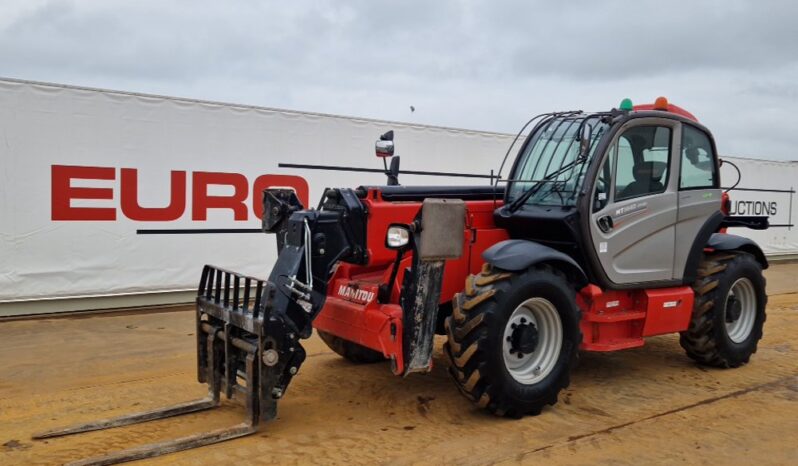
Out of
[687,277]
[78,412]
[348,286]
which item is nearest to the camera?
[78,412]

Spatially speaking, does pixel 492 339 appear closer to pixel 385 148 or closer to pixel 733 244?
pixel 385 148

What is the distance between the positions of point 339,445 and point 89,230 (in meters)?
5.99

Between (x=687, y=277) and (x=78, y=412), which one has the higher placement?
(x=687, y=277)

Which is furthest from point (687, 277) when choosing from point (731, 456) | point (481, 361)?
point (481, 361)

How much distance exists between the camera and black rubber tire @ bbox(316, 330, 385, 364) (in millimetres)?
6273

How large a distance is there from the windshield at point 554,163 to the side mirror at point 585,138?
0.08 ft

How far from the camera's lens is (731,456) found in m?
4.39

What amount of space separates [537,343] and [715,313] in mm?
2157

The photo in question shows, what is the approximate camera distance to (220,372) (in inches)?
196

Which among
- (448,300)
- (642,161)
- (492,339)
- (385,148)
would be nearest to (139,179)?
(385,148)

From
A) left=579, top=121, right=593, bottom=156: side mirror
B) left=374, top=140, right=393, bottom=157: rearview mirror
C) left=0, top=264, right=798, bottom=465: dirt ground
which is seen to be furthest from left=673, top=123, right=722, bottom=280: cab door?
left=374, top=140, right=393, bottom=157: rearview mirror

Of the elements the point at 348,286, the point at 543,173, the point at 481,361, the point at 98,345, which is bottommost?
the point at 98,345

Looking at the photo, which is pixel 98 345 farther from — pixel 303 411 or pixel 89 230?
pixel 303 411

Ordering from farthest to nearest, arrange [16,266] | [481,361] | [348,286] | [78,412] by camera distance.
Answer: [16,266]
[348,286]
[78,412]
[481,361]
